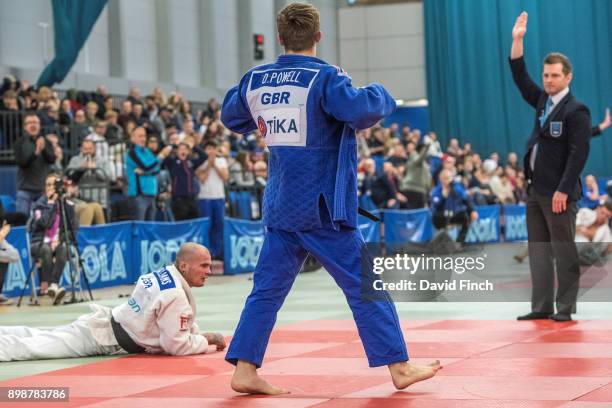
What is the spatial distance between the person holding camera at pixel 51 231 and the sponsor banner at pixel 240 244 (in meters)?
3.72

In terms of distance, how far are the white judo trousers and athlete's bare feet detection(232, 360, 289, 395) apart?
2.17m

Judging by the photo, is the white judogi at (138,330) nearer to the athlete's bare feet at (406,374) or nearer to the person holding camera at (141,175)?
the athlete's bare feet at (406,374)

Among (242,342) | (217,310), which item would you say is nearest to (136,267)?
(217,310)

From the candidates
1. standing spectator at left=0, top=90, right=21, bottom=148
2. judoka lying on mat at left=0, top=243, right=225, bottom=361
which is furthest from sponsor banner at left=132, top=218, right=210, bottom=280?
judoka lying on mat at left=0, top=243, right=225, bottom=361

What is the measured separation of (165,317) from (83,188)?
380 inches

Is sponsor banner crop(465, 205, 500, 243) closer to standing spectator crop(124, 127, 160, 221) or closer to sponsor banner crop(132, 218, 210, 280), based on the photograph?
standing spectator crop(124, 127, 160, 221)

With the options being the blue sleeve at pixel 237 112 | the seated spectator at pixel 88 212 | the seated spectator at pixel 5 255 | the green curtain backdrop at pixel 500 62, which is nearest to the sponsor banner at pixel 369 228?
the seated spectator at pixel 88 212

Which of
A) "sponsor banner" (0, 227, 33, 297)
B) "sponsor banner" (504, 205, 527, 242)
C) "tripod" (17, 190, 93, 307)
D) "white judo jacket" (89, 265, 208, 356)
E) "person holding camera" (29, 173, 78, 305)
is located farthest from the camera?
"sponsor banner" (504, 205, 527, 242)

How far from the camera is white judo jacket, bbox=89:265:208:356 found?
7078 mm

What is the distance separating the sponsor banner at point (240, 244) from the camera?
16375 millimetres

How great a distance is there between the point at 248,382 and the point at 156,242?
31.7 feet

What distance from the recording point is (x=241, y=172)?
63.7 feet

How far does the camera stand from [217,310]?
11.1 metres

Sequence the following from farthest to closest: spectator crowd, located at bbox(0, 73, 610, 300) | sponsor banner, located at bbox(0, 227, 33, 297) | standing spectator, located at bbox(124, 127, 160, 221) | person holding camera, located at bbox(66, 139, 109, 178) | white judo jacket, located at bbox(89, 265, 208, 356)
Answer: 1. person holding camera, located at bbox(66, 139, 109, 178)
2. standing spectator, located at bbox(124, 127, 160, 221)
3. spectator crowd, located at bbox(0, 73, 610, 300)
4. sponsor banner, located at bbox(0, 227, 33, 297)
5. white judo jacket, located at bbox(89, 265, 208, 356)
